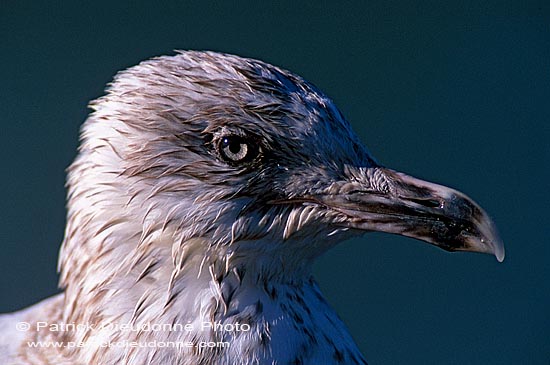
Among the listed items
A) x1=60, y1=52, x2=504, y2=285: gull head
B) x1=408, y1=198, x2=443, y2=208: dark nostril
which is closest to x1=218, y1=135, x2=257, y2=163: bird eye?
x1=60, y1=52, x2=504, y2=285: gull head

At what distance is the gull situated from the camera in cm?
130

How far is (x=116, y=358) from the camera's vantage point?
1.35m

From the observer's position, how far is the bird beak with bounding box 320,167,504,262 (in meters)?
1.29

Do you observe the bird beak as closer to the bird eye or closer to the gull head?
the gull head

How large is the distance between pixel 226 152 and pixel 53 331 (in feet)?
1.64

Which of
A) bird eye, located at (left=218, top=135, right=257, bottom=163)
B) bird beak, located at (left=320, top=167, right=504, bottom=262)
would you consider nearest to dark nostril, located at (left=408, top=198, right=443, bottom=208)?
bird beak, located at (left=320, top=167, right=504, bottom=262)

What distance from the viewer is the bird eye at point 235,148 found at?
1303mm

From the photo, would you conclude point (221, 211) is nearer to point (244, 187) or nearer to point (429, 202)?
point (244, 187)

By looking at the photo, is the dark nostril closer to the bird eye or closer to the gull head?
the gull head

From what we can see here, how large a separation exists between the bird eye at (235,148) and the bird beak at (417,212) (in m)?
0.13

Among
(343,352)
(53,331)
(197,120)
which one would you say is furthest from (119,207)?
(343,352)

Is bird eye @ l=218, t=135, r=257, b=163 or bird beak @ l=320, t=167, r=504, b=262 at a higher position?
bird eye @ l=218, t=135, r=257, b=163

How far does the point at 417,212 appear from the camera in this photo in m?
1.29

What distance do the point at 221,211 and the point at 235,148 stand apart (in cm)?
10
